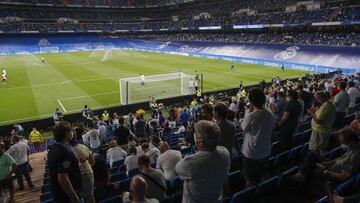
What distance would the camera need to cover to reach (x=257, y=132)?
5.04 metres

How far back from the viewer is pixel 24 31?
72688 mm

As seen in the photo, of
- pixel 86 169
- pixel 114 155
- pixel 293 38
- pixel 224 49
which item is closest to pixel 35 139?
pixel 114 155

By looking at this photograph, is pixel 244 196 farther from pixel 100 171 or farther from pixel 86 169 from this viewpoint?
pixel 86 169

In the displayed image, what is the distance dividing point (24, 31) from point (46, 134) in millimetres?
63674

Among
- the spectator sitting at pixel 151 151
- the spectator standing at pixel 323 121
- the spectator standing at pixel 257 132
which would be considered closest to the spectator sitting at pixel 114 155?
the spectator sitting at pixel 151 151

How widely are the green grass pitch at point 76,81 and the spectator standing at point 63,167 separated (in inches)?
714

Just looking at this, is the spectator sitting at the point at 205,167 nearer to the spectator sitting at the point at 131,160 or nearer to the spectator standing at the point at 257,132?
the spectator standing at the point at 257,132

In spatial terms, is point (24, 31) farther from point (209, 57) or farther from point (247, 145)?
point (247, 145)

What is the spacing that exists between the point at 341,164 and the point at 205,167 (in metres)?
3.37

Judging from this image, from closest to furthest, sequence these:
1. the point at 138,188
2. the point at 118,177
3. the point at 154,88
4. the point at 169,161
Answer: the point at 138,188 < the point at 169,161 < the point at 118,177 < the point at 154,88

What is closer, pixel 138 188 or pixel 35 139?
pixel 138 188

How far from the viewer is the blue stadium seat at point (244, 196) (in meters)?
4.84

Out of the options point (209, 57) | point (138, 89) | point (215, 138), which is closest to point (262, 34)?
point (209, 57)

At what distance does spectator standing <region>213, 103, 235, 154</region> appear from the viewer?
5099mm
